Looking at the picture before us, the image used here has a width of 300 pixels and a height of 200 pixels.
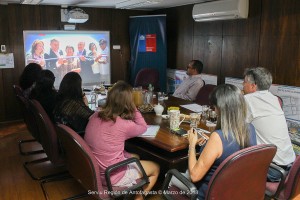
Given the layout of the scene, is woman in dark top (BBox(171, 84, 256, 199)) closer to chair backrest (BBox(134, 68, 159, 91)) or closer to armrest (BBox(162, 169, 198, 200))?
armrest (BBox(162, 169, 198, 200))

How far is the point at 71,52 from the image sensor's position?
5.75 metres

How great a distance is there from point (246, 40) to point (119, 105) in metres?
3.00

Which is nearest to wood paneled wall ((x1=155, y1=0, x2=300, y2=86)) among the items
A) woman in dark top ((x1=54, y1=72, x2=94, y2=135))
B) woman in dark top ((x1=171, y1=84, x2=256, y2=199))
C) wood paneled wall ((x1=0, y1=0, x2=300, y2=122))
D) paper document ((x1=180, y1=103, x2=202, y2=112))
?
wood paneled wall ((x1=0, y1=0, x2=300, y2=122))

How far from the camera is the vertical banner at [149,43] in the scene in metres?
5.84

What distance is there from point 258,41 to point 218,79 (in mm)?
969

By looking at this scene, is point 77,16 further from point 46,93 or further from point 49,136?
point 49,136

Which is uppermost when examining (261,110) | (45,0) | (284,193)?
(45,0)

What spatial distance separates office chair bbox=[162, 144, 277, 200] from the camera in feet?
4.91

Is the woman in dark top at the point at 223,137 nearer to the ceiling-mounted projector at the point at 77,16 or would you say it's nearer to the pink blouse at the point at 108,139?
the pink blouse at the point at 108,139

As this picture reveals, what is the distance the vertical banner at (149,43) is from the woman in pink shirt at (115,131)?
3828 mm

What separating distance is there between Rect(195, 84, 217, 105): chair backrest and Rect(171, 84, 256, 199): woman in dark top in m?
1.94

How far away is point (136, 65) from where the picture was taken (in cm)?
619

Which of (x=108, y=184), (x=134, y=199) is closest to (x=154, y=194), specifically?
(x=134, y=199)

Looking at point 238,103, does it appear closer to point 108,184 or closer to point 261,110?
point 261,110
